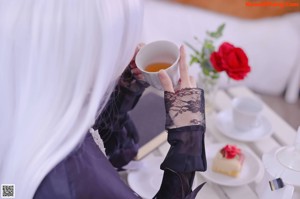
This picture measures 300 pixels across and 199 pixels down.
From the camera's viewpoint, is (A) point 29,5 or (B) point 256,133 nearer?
(A) point 29,5

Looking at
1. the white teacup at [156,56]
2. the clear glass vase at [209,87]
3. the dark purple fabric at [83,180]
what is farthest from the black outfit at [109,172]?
the clear glass vase at [209,87]

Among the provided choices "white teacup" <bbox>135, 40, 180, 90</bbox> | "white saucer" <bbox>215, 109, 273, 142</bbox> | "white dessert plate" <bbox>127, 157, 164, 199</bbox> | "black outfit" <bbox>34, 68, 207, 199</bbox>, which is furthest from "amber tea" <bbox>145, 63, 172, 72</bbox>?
"white saucer" <bbox>215, 109, 273, 142</bbox>

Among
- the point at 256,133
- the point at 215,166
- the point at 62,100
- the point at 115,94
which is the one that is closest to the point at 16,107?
the point at 62,100

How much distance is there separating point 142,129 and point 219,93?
0.38 metres

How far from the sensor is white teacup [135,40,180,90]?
2.35 ft

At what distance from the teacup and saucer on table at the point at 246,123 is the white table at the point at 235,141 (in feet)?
0.06

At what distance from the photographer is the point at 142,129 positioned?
3.37 ft

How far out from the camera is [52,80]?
1.76 feet

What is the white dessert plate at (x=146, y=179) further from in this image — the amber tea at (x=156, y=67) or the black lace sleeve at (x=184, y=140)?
the amber tea at (x=156, y=67)

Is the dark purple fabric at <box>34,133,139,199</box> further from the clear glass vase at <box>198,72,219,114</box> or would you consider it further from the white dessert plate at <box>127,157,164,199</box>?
the clear glass vase at <box>198,72,219,114</box>

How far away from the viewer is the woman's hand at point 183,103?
644mm

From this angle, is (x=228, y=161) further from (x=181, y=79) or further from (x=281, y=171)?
(x=181, y=79)

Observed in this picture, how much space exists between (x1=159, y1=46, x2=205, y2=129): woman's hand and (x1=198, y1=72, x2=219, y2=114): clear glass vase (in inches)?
17.5

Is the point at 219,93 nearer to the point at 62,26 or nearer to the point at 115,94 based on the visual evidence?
the point at 115,94
